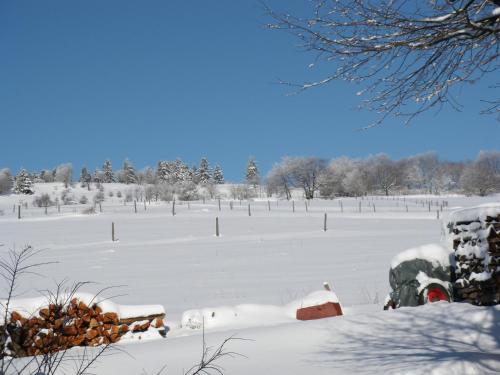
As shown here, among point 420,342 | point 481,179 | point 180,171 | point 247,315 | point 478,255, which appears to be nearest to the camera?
point 420,342

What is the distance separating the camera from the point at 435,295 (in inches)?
238

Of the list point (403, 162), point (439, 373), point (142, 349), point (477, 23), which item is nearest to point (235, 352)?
point (142, 349)

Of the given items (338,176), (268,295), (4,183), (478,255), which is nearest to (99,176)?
(4,183)

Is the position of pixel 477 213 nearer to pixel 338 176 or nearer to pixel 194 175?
pixel 338 176

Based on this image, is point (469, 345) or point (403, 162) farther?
point (403, 162)

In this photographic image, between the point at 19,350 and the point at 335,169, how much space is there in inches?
3697

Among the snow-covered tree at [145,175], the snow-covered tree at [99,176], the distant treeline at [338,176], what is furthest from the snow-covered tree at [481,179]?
the snow-covered tree at [99,176]

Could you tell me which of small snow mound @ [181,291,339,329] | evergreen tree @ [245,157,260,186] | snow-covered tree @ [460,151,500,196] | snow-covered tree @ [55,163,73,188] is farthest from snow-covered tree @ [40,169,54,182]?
small snow mound @ [181,291,339,329]

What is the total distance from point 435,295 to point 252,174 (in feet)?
354

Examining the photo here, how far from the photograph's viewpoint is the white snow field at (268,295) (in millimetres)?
3965

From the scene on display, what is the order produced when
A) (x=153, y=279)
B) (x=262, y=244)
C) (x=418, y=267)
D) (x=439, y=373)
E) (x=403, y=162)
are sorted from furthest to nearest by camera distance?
(x=403, y=162) → (x=262, y=244) → (x=153, y=279) → (x=418, y=267) → (x=439, y=373)

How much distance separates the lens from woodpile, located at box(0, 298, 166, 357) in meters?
4.96

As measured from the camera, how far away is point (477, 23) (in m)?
3.57

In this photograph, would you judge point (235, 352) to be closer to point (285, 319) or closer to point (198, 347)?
point (198, 347)
